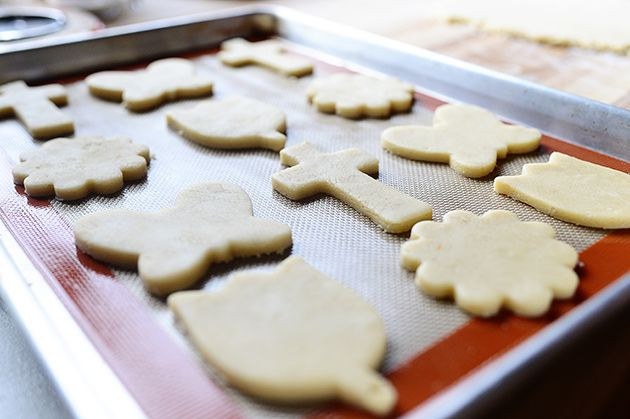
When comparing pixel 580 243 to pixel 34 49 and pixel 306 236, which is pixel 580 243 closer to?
pixel 306 236

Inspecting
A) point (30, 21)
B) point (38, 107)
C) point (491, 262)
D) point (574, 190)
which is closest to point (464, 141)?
point (574, 190)

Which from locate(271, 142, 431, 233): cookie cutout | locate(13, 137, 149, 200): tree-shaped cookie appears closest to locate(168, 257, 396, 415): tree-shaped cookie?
locate(271, 142, 431, 233): cookie cutout

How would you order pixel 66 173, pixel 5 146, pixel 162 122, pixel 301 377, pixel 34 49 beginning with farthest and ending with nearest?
1. pixel 34 49
2. pixel 162 122
3. pixel 5 146
4. pixel 66 173
5. pixel 301 377

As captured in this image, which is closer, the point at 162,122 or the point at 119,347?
the point at 119,347

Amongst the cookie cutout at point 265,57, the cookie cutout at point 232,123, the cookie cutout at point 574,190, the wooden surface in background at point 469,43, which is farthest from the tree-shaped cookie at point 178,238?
the wooden surface in background at point 469,43

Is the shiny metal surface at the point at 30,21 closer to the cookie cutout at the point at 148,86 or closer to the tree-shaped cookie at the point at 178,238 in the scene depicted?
the cookie cutout at the point at 148,86

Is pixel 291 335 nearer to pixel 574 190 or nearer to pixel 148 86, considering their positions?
pixel 574 190

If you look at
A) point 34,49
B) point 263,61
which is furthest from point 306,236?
point 34,49
